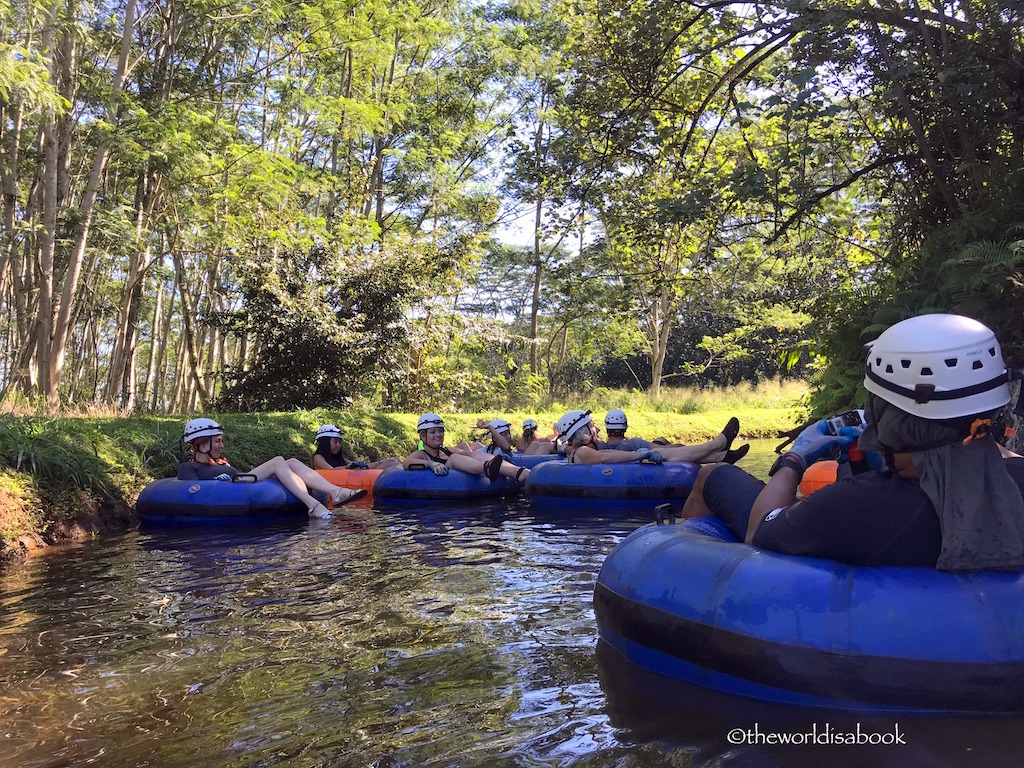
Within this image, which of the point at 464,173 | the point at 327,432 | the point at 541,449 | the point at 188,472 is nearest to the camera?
the point at 188,472

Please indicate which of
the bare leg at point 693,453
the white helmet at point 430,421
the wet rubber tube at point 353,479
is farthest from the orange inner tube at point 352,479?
the bare leg at point 693,453

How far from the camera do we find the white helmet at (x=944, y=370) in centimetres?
281

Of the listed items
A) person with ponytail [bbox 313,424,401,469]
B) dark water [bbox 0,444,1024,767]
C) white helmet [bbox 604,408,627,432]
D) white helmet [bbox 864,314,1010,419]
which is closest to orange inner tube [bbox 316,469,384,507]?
person with ponytail [bbox 313,424,401,469]

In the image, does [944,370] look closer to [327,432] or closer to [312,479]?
[312,479]

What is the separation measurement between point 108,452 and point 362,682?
5.83m

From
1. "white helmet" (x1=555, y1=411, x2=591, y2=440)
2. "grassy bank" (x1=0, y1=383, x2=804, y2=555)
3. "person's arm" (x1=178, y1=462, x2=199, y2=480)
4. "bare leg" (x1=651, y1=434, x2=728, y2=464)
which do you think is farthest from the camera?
"white helmet" (x1=555, y1=411, x2=591, y2=440)

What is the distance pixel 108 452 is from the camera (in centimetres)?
801

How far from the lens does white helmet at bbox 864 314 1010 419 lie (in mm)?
2811

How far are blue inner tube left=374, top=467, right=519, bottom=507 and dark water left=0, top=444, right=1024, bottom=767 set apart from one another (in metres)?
3.00

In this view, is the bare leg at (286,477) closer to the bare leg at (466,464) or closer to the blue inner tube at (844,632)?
the bare leg at (466,464)

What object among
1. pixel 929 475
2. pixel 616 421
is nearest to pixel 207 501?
pixel 616 421

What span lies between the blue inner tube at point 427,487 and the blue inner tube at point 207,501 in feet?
4.64

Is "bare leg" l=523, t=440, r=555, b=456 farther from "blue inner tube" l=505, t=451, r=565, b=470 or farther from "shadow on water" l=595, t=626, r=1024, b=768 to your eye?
"shadow on water" l=595, t=626, r=1024, b=768

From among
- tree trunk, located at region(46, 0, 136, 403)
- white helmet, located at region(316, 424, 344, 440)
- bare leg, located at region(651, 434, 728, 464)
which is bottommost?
bare leg, located at region(651, 434, 728, 464)
